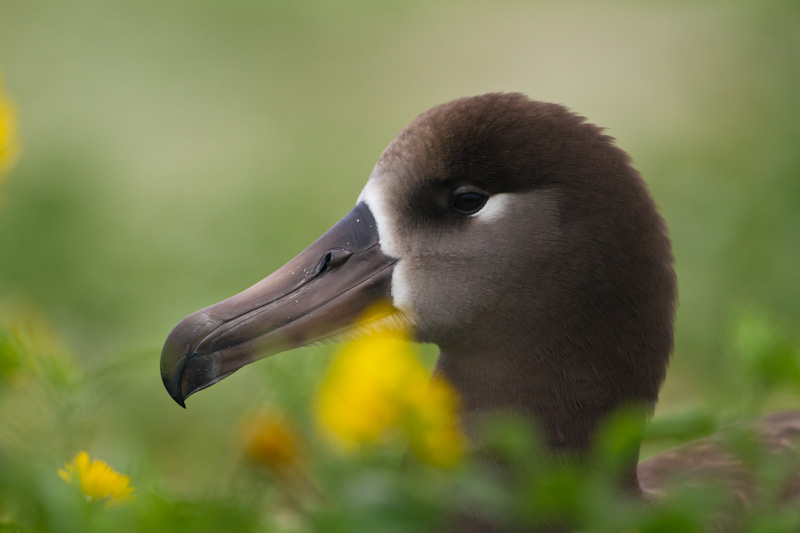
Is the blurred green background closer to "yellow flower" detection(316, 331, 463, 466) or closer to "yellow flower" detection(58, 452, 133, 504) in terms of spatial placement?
"yellow flower" detection(316, 331, 463, 466)

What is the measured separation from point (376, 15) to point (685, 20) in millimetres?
2417

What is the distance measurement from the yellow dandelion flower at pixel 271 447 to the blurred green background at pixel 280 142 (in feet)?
0.93

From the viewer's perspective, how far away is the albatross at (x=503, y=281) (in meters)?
2.31

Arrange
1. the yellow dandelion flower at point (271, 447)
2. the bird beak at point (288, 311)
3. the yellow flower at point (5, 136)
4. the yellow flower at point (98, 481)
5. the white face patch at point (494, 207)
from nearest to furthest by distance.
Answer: the yellow flower at point (98, 481) → the yellow dandelion flower at point (271, 447) → the yellow flower at point (5, 136) → the bird beak at point (288, 311) → the white face patch at point (494, 207)

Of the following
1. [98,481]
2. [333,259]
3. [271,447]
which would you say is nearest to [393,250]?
[333,259]

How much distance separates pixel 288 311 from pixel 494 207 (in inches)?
21.0

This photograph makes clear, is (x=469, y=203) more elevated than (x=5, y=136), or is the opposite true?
(x=5, y=136)

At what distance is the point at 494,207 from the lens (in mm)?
2400

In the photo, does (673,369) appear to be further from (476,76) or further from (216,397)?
(476,76)

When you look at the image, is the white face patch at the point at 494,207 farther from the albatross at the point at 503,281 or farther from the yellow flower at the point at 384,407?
the yellow flower at the point at 384,407

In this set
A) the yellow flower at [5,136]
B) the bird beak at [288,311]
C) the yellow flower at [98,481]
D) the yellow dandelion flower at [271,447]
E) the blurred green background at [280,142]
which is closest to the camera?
the yellow flower at [98,481]

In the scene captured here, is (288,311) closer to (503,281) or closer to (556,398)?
(503,281)

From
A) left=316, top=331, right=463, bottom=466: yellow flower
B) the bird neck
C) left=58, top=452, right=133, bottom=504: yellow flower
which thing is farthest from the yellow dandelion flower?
the bird neck

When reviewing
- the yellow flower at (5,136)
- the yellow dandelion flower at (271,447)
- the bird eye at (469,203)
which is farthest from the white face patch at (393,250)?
the yellow flower at (5,136)
